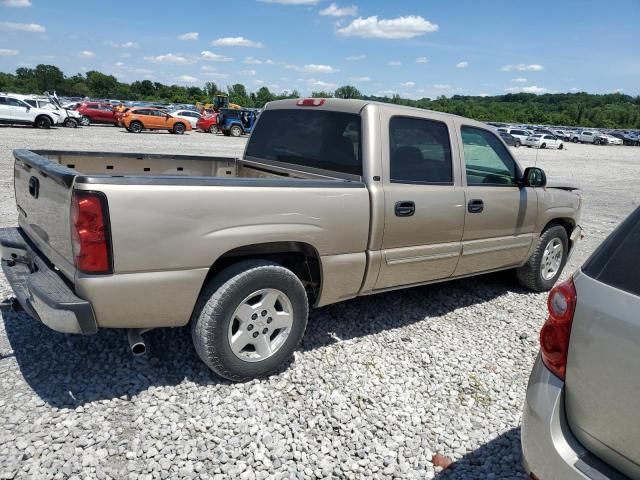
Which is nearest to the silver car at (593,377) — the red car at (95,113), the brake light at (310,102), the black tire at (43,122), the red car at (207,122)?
the brake light at (310,102)

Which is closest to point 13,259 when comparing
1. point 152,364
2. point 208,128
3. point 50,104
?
point 152,364

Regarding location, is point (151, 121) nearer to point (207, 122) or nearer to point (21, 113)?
point (207, 122)

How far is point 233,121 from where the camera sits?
32.2 metres

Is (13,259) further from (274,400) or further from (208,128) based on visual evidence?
(208,128)

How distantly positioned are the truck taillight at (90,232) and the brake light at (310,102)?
2189 mm

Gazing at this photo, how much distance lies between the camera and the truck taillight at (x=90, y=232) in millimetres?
2586

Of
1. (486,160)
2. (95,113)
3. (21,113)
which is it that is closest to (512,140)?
(95,113)

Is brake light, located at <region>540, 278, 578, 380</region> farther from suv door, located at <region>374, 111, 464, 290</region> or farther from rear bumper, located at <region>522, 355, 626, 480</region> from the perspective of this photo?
suv door, located at <region>374, 111, 464, 290</region>

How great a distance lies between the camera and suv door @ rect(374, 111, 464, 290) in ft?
12.5

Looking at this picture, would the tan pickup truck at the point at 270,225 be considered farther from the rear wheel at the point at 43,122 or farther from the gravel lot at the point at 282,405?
the rear wheel at the point at 43,122

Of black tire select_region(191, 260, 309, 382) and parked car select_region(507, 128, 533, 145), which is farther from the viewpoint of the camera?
parked car select_region(507, 128, 533, 145)

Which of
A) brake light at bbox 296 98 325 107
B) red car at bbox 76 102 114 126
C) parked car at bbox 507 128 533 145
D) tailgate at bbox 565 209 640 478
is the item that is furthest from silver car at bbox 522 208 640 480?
parked car at bbox 507 128 533 145

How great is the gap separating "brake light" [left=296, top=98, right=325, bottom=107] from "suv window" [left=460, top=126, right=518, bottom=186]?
1308 millimetres

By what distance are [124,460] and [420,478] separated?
1589mm
